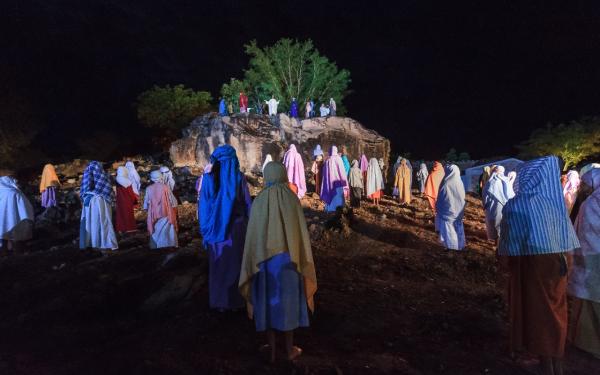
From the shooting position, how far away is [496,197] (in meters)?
7.06

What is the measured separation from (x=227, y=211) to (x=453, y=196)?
14.2ft

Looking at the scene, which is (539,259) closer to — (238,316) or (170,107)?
(238,316)

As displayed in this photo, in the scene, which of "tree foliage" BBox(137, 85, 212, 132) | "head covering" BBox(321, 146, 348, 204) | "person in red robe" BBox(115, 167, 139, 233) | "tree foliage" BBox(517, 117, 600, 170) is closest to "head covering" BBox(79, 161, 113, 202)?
"person in red robe" BBox(115, 167, 139, 233)

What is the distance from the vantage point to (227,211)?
4141 millimetres

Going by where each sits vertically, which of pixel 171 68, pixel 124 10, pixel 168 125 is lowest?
pixel 168 125

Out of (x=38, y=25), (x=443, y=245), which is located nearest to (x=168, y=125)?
(x=38, y=25)

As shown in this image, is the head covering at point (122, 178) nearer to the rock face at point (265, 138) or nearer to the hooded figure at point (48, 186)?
the hooded figure at point (48, 186)

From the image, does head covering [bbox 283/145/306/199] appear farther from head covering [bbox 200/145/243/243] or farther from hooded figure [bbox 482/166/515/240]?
head covering [bbox 200/145/243/243]

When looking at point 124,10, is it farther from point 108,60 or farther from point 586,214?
point 586,214

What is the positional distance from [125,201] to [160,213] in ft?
5.11

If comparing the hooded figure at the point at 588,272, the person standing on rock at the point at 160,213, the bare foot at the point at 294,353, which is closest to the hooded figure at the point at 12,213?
the person standing on rock at the point at 160,213

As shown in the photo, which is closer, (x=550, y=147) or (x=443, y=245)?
(x=443, y=245)

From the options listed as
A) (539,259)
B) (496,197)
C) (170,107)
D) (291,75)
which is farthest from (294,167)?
(170,107)

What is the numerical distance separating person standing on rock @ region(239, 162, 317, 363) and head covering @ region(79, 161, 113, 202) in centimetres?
443
